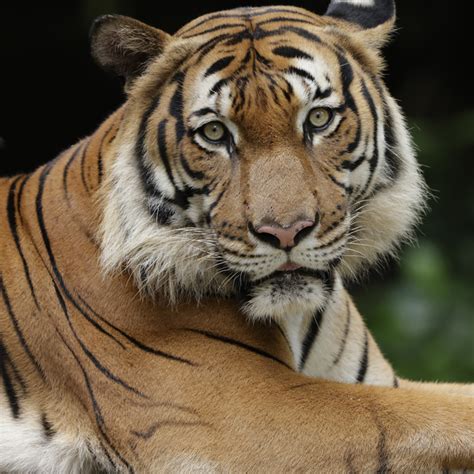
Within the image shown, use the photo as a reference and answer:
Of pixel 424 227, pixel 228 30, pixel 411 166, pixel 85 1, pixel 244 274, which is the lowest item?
pixel 424 227

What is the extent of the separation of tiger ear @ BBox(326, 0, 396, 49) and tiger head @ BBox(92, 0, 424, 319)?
0.04 ft

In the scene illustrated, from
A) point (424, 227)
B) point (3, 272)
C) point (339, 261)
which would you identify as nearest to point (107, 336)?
point (3, 272)

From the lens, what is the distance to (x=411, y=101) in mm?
7562

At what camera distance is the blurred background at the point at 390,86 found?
22.2ft

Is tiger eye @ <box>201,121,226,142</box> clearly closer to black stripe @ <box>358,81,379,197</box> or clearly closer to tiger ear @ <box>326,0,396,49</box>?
black stripe @ <box>358,81,379,197</box>

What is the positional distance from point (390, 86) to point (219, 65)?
5.36 metres

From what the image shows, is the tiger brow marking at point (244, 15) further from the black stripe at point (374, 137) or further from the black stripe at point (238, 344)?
the black stripe at point (238, 344)

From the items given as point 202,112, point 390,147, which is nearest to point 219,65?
point 202,112

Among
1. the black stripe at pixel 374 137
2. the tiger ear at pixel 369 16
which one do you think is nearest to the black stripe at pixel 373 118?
the black stripe at pixel 374 137

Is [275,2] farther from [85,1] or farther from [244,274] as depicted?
[244,274]

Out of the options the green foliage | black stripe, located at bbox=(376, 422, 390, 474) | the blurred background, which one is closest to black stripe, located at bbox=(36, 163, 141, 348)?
black stripe, located at bbox=(376, 422, 390, 474)

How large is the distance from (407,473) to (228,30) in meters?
1.26

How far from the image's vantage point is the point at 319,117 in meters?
2.50

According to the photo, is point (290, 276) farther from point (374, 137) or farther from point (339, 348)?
point (339, 348)
